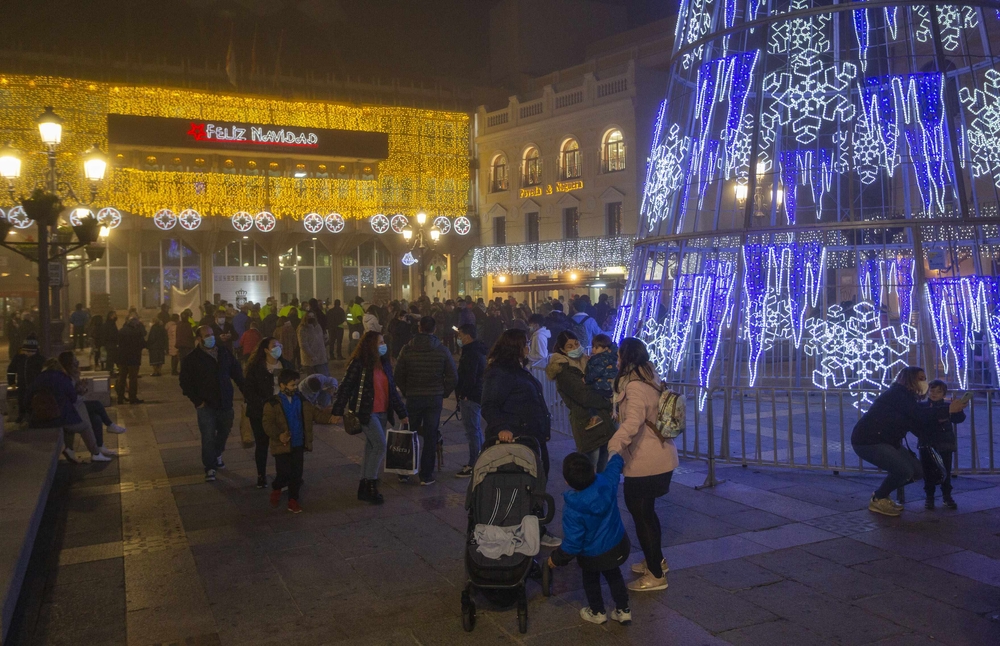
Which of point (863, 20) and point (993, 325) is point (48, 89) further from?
point (993, 325)

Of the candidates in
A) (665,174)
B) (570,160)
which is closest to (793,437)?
(665,174)

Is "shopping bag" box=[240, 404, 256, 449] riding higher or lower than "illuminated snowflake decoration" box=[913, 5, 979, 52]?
lower

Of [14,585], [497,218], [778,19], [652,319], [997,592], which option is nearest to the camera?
[14,585]

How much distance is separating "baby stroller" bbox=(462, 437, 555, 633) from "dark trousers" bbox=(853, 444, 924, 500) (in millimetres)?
3173

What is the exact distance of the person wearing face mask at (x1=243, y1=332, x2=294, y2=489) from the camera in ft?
26.9

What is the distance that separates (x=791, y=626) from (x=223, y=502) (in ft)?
17.4

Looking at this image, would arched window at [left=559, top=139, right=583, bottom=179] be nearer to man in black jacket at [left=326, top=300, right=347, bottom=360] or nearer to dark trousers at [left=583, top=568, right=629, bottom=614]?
man in black jacket at [left=326, top=300, right=347, bottom=360]

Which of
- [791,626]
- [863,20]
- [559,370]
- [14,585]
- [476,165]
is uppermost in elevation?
[476,165]

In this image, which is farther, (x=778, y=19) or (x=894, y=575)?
(x=778, y=19)

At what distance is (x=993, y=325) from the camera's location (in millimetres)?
9828

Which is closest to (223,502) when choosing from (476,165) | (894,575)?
(894,575)

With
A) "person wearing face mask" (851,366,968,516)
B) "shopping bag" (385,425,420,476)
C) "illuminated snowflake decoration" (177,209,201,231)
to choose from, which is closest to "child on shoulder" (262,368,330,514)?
"shopping bag" (385,425,420,476)

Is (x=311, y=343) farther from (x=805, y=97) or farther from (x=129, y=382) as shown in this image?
(x=805, y=97)

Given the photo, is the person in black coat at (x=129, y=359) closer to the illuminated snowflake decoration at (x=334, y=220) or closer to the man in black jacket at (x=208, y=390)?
the man in black jacket at (x=208, y=390)
